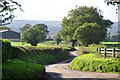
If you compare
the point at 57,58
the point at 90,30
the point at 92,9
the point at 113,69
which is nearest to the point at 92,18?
the point at 92,9

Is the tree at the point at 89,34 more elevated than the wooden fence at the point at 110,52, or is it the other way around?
the tree at the point at 89,34

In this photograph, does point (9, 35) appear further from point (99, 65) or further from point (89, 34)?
point (99, 65)

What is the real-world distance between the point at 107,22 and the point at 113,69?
6648cm

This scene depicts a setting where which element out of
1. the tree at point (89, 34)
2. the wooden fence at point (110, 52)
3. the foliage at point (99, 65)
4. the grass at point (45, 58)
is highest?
the tree at point (89, 34)

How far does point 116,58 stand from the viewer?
26406 mm

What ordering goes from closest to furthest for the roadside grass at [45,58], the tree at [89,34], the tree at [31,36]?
1. the roadside grass at [45,58]
2. the tree at [89,34]
3. the tree at [31,36]

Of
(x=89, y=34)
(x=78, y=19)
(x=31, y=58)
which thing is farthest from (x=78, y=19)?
(x=31, y=58)

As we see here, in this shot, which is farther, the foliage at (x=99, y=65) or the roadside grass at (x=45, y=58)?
the roadside grass at (x=45, y=58)

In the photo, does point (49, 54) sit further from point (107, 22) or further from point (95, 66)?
point (107, 22)

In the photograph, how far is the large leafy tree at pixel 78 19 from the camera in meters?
75.1

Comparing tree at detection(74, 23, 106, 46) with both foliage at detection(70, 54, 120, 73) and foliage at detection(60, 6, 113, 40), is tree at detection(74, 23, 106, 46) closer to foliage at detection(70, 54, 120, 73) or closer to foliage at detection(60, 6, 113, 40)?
foliage at detection(60, 6, 113, 40)

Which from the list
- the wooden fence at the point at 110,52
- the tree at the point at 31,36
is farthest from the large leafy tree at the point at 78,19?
the wooden fence at the point at 110,52

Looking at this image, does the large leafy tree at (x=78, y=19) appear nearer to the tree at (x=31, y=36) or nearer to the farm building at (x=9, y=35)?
the tree at (x=31, y=36)

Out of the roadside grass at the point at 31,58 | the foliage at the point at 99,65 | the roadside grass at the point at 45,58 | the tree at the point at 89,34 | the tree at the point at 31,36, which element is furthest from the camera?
the tree at the point at 31,36
